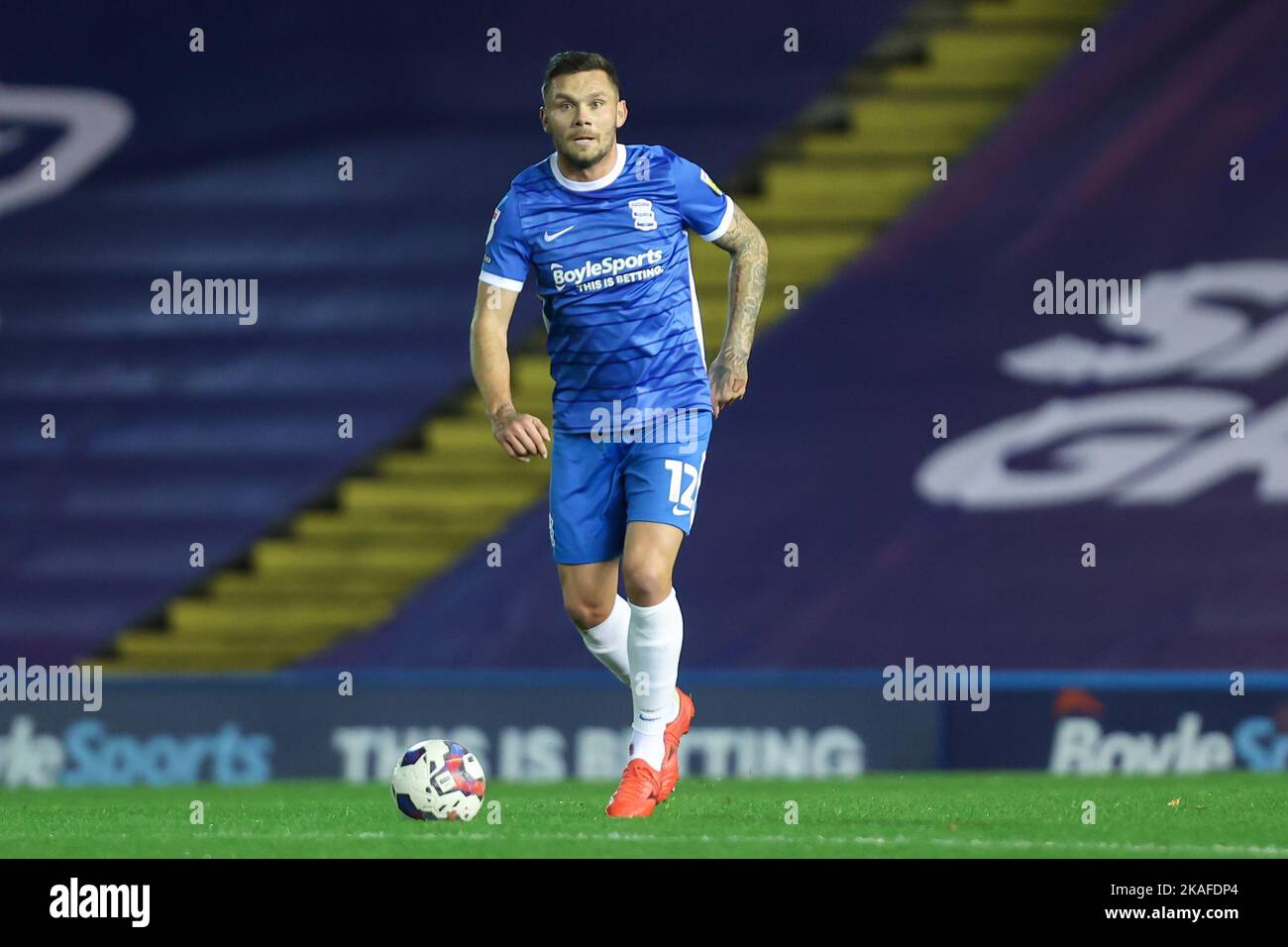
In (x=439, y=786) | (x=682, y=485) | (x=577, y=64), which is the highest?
(x=577, y=64)

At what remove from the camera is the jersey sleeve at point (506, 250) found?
6.21 m

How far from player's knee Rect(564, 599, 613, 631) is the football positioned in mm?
570

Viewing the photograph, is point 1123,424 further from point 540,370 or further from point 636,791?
point 636,791

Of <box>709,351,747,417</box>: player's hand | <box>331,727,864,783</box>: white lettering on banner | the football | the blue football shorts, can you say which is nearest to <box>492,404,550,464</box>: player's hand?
the blue football shorts

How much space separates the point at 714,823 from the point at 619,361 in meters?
1.28

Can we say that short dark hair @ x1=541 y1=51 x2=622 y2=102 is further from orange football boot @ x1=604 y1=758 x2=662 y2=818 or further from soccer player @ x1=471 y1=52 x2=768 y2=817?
orange football boot @ x1=604 y1=758 x2=662 y2=818

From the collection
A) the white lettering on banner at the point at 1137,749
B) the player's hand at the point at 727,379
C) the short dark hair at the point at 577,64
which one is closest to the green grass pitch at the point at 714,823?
the white lettering on banner at the point at 1137,749

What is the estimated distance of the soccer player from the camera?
Result: 611cm

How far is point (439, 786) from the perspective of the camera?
602cm

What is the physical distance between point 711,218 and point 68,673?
4.14 meters

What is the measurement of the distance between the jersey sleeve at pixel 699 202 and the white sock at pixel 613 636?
1070 millimetres

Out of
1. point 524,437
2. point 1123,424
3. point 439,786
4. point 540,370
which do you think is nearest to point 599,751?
point 540,370

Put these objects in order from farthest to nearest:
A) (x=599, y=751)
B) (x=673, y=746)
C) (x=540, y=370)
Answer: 1. (x=540, y=370)
2. (x=599, y=751)
3. (x=673, y=746)

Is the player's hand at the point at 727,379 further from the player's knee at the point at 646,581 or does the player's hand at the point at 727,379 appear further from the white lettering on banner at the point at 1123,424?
the white lettering on banner at the point at 1123,424
